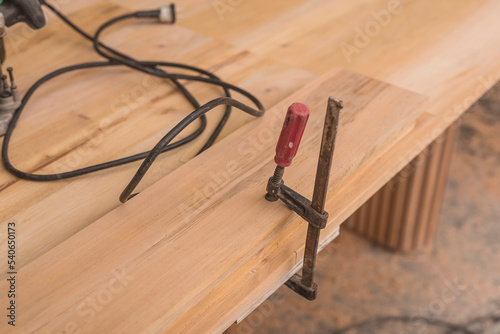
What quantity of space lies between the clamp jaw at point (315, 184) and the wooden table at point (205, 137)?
0.02 metres

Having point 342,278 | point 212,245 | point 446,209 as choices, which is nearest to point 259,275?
point 212,245

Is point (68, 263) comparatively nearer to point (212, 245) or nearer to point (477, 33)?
point (212, 245)

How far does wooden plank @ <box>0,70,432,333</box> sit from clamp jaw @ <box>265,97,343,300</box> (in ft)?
0.07

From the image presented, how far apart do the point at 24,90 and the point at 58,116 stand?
8 cm

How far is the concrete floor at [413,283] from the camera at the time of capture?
4.70ft

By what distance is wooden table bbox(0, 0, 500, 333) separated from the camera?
0.54 meters

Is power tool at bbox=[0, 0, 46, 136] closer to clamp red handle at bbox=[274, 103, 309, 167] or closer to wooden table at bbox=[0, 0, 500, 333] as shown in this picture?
wooden table at bbox=[0, 0, 500, 333]

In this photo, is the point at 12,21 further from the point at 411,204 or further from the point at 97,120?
the point at 411,204

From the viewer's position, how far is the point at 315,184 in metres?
0.57

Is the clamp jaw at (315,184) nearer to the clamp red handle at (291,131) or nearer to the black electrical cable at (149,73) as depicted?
the clamp red handle at (291,131)

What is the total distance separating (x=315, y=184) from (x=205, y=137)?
0.76ft

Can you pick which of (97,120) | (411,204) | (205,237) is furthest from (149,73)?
(411,204)

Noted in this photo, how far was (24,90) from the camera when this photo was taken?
32.5 inches

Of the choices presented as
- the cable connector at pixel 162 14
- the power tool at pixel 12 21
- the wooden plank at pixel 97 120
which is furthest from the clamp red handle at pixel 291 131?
the cable connector at pixel 162 14
